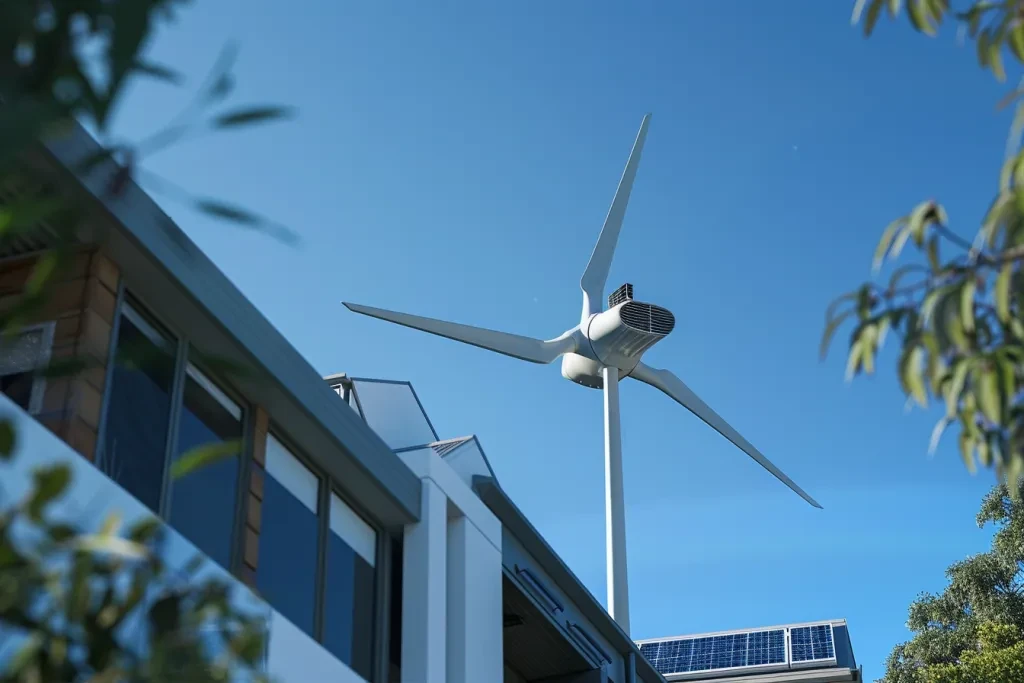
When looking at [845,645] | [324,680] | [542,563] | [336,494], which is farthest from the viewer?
[845,645]

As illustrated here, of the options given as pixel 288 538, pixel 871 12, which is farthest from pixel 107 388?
pixel 871 12

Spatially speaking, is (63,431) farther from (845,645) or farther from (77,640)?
(845,645)

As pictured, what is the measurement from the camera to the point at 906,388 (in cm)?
389

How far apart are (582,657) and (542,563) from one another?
4.72 ft

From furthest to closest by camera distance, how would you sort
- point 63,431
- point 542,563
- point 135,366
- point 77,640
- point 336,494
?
point 542,563, point 336,494, point 63,431, point 135,366, point 77,640

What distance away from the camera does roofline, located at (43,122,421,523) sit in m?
9.06

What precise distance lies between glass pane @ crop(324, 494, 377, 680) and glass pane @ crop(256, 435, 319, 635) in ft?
1.25

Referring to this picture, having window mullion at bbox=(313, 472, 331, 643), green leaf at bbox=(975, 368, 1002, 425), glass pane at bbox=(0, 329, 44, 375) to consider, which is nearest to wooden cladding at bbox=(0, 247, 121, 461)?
glass pane at bbox=(0, 329, 44, 375)

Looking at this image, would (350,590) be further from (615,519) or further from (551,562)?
(615,519)

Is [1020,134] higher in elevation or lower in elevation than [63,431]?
lower

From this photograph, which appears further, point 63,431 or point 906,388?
point 63,431

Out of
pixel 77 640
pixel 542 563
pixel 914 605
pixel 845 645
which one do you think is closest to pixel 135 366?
pixel 77 640

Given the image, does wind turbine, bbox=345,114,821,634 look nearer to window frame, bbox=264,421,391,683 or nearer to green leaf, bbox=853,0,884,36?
window frame, bbox=264,421,391,683

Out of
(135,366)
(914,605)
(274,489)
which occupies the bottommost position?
(135,366)
